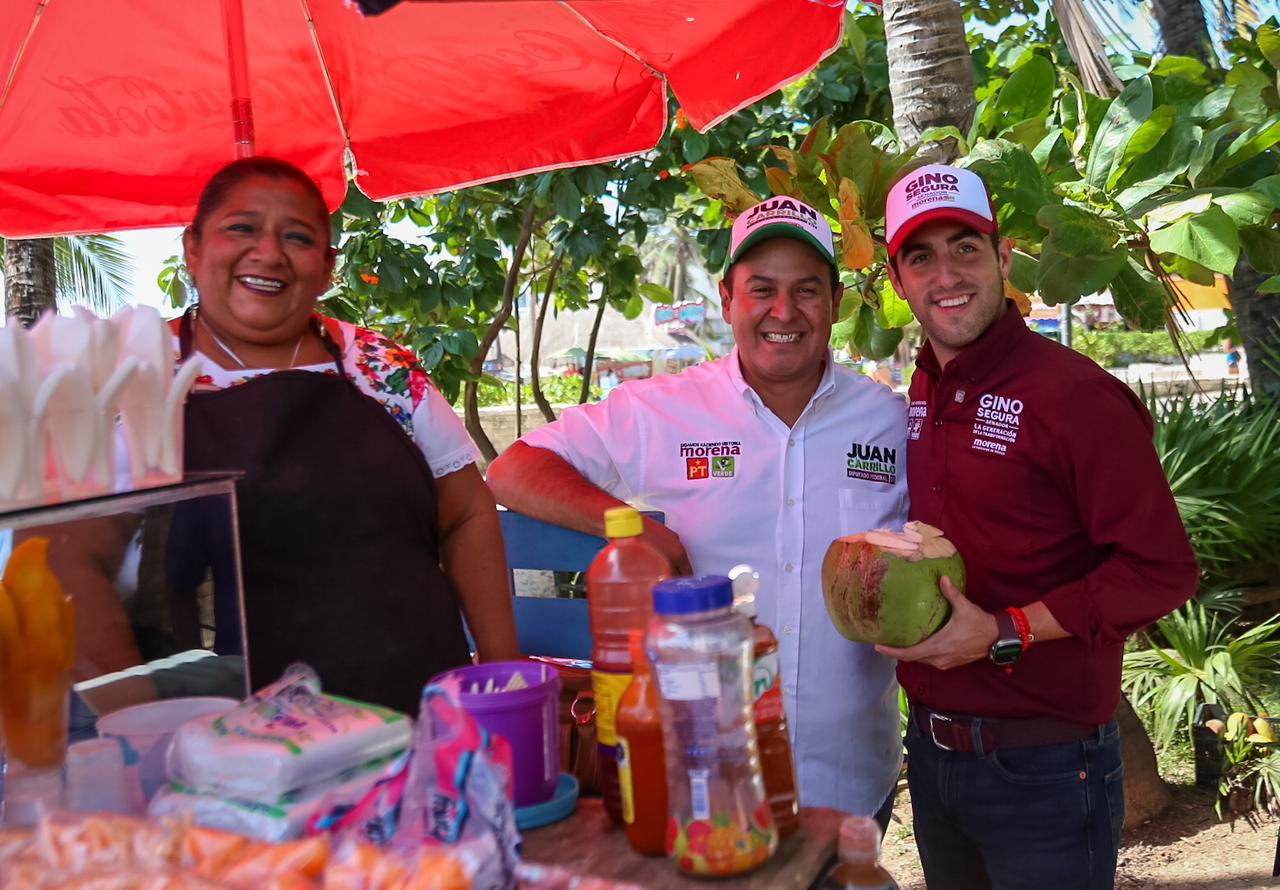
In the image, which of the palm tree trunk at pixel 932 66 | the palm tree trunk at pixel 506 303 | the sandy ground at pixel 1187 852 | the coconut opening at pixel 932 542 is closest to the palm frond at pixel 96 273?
the palm tree trunk at pixel 506 303

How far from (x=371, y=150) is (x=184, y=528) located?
165 centimetres

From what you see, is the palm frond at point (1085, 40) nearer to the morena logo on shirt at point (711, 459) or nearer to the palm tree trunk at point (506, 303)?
the morena logo on shirt at point (711, 459)

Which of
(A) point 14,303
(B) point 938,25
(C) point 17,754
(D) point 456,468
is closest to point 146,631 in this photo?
(C) point 17,754

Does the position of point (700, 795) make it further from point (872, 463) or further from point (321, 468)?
point (872, 463)

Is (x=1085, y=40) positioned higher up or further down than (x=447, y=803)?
higher up

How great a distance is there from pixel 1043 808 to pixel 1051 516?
0.64 metres

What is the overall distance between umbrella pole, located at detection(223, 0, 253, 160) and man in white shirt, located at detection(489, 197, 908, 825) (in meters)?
1.12

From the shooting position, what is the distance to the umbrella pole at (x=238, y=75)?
2697 mm

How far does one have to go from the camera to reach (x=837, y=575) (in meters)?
2.32

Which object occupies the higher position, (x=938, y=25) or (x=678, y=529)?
(x=938, y=25)

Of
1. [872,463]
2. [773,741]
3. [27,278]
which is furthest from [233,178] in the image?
[27,278]

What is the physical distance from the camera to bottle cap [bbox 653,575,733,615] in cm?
132

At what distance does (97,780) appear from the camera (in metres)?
1.52

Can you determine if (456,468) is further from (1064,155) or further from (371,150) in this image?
(1064,155)
